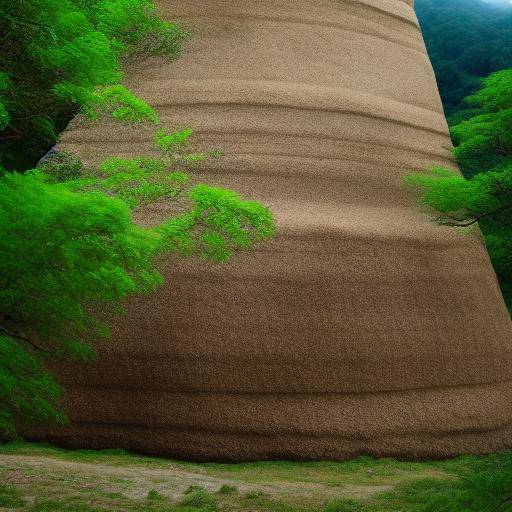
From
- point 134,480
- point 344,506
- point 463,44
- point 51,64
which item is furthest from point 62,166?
point 463,44

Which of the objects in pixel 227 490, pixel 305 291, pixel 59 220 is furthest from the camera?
pixel 305 291

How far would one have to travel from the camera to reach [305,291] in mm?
8203

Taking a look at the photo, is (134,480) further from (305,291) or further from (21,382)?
→ (305,291)

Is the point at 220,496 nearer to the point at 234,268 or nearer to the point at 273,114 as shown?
the point at 234,268

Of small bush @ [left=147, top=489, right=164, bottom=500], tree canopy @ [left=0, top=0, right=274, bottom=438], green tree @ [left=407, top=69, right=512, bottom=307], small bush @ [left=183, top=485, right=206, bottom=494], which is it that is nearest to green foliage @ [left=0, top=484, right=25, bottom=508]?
tree canopy @ [left=0, top=0, right=274, bottom=438]

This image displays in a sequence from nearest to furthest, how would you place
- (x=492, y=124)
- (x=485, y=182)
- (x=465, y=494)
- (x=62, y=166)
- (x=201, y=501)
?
(x=465, y=494) < (x=201, y=501) < (x=485, y=182) < (x=62, y=166) < (x=492, y=124)

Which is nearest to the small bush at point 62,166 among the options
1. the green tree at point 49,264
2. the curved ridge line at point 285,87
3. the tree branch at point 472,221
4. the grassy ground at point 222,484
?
the curved ridge line at point 285,87

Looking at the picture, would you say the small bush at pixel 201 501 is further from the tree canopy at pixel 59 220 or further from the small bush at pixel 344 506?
the tree canopy at pixel 59 220

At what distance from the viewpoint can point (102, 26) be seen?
23.3 ft

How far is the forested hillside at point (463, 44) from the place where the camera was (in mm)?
20875

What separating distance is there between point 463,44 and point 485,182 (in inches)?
643

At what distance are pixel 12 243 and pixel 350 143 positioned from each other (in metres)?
6.10

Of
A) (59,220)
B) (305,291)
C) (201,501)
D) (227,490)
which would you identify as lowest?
(201,501)

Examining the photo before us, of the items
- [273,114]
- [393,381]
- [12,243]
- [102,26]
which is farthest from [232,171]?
[12,243]
